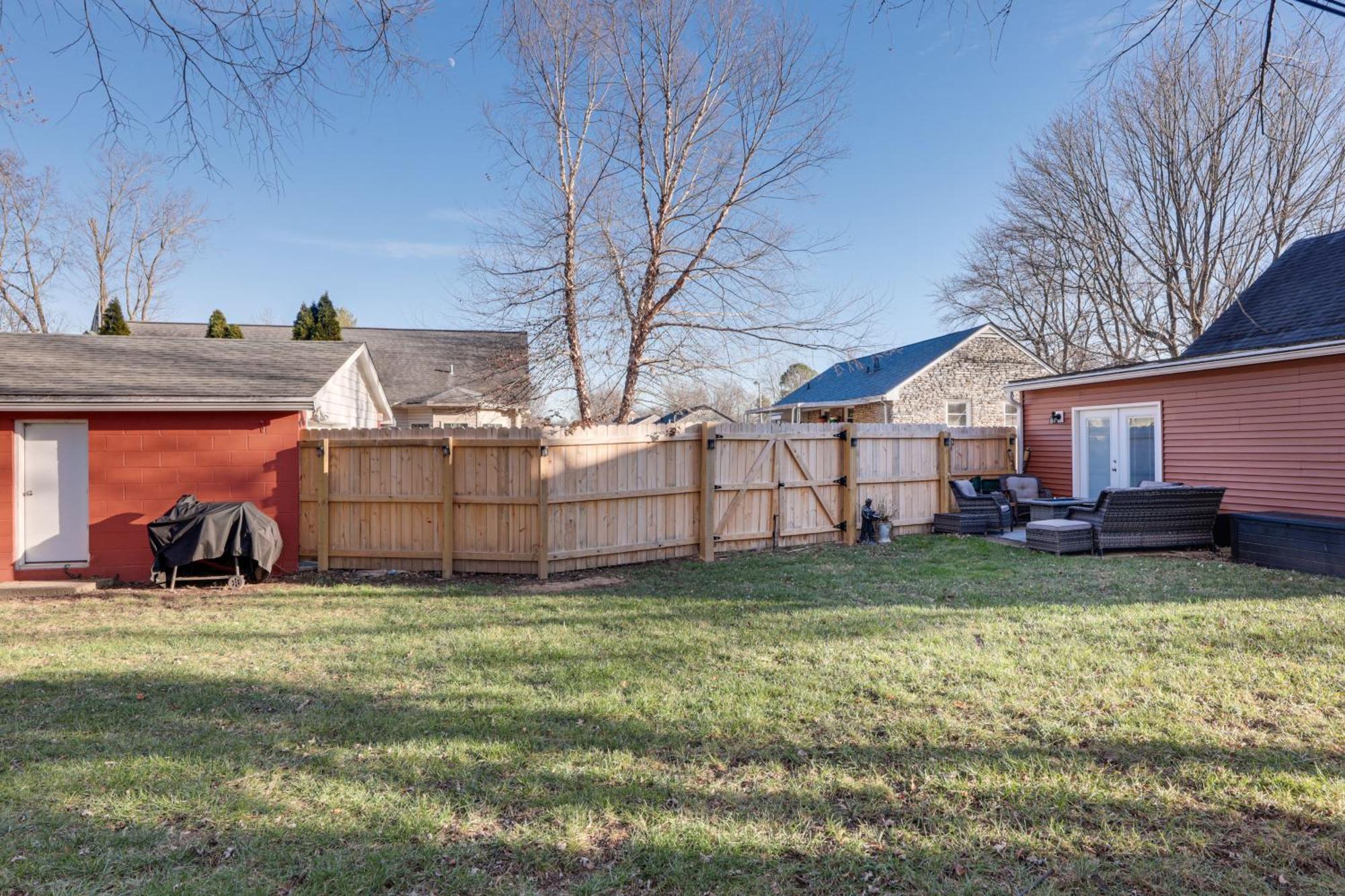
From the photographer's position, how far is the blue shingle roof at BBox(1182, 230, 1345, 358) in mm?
8797

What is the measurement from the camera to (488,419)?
19.3 metres

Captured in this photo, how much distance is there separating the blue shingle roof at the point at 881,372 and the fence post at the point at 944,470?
788 cm

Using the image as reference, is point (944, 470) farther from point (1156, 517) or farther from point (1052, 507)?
point (1156, 517)

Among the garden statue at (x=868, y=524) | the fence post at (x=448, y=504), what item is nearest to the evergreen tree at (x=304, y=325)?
the fence post at (x=448, y=504)

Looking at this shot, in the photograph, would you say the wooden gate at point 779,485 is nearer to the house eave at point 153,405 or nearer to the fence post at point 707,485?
the fence post at point 707,485

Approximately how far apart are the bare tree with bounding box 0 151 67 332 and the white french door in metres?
19.5

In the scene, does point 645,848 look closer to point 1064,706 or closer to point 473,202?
point 1064,706

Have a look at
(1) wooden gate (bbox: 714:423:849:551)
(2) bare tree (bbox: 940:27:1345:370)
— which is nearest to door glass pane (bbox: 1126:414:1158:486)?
(1) wooden gate (bbox: 714:423:849:551)

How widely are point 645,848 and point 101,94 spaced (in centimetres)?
392

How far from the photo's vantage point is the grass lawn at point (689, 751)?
7.64ft

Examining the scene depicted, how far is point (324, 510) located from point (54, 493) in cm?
329

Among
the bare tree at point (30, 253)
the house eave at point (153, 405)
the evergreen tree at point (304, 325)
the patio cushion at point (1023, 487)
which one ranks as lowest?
the patio cushion at point (1023, 487)

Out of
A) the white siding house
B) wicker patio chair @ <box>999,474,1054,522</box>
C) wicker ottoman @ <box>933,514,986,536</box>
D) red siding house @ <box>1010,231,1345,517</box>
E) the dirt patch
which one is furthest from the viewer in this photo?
wicker patio chair @ <box>999,474,1054,522</box>

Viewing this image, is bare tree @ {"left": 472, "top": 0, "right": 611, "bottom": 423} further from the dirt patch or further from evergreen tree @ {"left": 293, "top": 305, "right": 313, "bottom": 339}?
evergreen tree @ {"left": 293, "top": 305, "right": 313, "bottom": 339}
